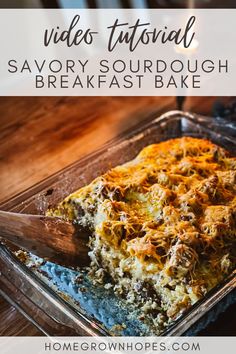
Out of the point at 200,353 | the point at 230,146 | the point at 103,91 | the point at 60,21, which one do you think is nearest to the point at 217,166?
the point at 230,146

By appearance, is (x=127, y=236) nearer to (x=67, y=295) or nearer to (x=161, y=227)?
(x=161, y=227)

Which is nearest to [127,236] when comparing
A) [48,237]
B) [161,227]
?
[161,227]

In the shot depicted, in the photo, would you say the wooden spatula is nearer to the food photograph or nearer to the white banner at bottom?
the food photograph

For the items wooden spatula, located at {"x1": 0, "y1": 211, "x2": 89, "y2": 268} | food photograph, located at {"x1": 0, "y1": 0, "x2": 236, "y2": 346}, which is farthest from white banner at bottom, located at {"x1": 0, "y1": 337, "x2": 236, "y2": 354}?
wooden spatula, located at {"x1": 0, "y1": 211, "x2": 89, "y2": 268}

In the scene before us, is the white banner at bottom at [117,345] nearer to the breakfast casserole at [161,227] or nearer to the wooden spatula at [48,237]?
the breakfast casserole at [161,227]

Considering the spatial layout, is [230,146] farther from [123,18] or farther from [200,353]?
[123,18]

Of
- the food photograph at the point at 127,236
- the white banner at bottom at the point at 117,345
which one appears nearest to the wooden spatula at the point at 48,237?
the food photograph at the point at 127,236

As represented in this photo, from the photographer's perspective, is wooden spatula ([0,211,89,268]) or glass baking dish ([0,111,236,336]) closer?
glass baking dish ([0,111,236,336])
